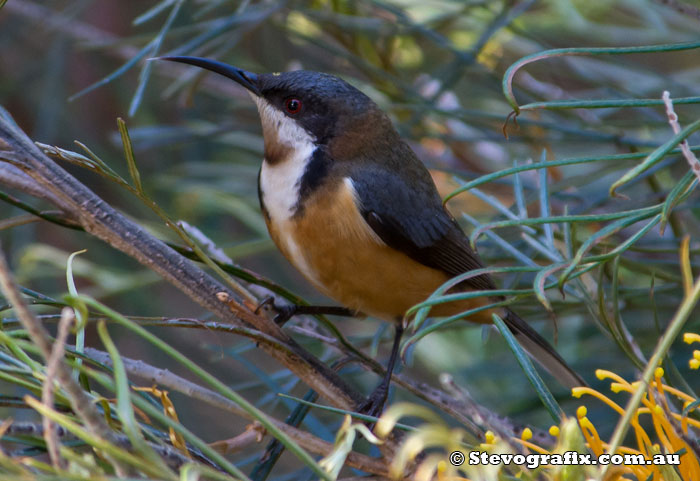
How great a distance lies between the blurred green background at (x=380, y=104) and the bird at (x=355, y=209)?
131 mm

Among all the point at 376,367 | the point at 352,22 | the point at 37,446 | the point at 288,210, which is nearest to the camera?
the point at 37,446

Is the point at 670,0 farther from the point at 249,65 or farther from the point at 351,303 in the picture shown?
the point at 249,65

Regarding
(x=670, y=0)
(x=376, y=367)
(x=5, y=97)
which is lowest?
(x=5, y=97)

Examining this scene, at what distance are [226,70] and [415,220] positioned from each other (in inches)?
28.9

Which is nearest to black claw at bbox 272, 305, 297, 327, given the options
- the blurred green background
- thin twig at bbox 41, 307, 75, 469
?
the blurred green background

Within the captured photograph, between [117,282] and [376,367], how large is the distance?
1559 millimetres

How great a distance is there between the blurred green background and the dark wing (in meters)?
0.10

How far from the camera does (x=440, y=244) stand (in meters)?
2.41

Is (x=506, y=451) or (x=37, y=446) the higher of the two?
(x=506, y=451)

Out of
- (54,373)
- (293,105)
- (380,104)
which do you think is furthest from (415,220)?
(54,373)

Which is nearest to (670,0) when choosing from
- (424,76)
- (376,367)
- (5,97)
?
(376,367)

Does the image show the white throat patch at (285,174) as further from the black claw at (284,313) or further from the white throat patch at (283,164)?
the black claw at (284,313)

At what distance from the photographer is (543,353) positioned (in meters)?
2.34

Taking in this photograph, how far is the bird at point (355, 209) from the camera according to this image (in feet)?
7.17
